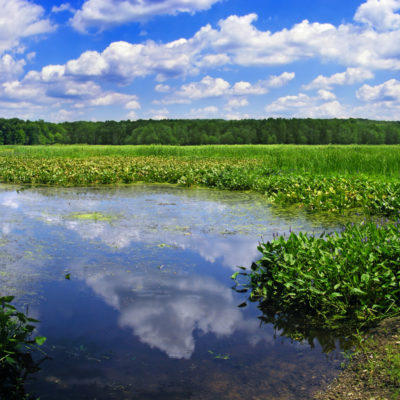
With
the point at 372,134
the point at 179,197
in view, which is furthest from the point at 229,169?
the point at 372,134

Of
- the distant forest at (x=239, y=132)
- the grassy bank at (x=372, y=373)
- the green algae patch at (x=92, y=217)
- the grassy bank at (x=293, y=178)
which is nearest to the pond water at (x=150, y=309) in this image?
the green algae patch at (x=92, y=217)

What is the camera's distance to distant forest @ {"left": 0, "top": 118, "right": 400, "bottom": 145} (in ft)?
285

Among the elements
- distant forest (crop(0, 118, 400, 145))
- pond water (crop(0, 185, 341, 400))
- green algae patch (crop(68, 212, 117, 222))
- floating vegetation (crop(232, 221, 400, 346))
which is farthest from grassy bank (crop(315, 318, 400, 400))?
distant forest (crop(0, 118, 400, 145))

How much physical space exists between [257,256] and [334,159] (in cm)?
1221

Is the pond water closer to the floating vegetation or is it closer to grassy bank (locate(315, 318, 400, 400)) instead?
grassy bank (locate(315, 318, 400, 400))

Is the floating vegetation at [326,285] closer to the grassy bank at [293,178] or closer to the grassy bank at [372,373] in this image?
A: the grassy bank at [372,373]

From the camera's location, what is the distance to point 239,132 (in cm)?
8881

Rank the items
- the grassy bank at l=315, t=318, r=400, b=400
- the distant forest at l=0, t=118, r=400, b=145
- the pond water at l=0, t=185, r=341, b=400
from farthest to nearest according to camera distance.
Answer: the distant forest at l=0, t=118, r=400, b=145 < the pond water at l=0, t=185, r=341, b=400 < the grassy bank at l=315, t=318, r=400, b=400

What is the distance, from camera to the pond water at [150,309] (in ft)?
11.4

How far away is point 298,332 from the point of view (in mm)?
4402

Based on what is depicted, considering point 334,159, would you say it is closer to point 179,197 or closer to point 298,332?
point 179,197

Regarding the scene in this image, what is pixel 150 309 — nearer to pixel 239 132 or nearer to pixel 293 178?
pixel 293 178

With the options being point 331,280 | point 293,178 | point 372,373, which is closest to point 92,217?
point 331,280

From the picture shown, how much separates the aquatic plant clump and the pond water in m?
0.43
